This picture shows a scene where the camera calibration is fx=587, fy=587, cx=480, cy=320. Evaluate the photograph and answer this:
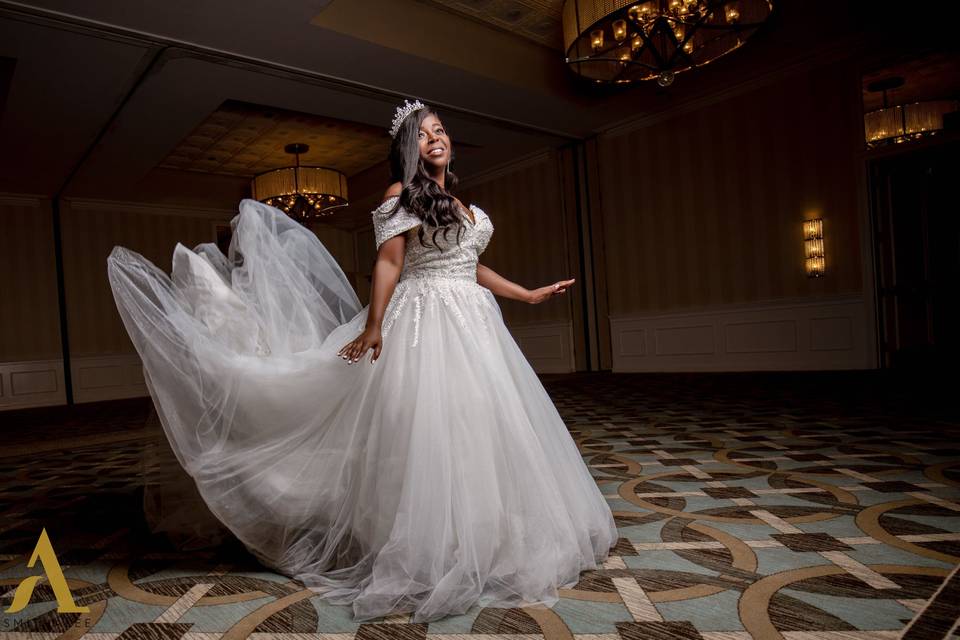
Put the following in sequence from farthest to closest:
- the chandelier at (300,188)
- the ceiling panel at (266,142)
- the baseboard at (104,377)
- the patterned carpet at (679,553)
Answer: the baseboard at (104,377)
the chandelier at (300,188)
the ceiling panel at (266,142)
the patterned carpet at (679,553)

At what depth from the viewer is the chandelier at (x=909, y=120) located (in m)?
5.98

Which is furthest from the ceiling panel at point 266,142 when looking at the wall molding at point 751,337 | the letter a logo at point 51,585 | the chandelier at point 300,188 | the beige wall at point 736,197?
the letter a logo at point 51,585

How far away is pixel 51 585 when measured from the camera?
160cm

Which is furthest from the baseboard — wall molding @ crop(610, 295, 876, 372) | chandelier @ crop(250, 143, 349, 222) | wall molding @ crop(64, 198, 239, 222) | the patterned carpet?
wall molding @ crop(610, 295, 876, 372)

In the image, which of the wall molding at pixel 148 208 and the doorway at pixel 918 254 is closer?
the doorway at pixel 918 254

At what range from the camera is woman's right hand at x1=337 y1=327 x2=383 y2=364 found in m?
1.55

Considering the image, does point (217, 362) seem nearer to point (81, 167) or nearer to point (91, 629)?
point (91, 629)

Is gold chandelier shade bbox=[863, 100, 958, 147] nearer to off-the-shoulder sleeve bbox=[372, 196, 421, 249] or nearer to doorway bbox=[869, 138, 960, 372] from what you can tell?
doorway bbox=[869, 138, 960, 372]

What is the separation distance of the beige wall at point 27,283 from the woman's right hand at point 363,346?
9.59 m

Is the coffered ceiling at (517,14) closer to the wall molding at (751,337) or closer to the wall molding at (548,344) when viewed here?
the wall molding at (751,337)

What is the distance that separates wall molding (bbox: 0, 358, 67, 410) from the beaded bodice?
951 cm

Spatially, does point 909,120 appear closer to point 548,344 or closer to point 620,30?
point 620,30

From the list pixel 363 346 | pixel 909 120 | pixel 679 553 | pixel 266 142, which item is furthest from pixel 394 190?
pixel 266 142

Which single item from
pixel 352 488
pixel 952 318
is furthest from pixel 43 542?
pixel 952 318
